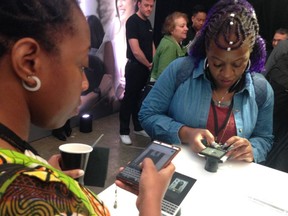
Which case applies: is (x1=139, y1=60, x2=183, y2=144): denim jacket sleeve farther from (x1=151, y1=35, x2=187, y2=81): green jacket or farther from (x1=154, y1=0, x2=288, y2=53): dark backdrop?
(x1=154, y1=0, x2=288, y2=53): dark backdrop

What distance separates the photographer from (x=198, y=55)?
4.69 ft

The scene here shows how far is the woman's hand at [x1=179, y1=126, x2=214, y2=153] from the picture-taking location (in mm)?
1248

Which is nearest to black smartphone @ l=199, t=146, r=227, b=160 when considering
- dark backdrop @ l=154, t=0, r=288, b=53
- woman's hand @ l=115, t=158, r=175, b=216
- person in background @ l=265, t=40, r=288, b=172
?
woman's hand @ l=115, t=158, r=175, b=216

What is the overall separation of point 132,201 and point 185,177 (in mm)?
214

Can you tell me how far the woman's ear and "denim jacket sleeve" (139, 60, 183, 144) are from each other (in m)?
0.95

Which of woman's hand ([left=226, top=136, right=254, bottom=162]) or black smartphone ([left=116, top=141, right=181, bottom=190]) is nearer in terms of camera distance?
black smartphone ([left=116, top=141, right=181, bottom=190])

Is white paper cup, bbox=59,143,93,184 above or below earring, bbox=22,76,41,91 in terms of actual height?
below

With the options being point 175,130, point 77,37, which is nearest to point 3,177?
point 77,37

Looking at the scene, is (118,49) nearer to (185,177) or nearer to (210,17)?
(210,17)

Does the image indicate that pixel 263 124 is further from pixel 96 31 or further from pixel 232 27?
pixel 96 31

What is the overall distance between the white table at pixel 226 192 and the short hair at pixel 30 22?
626 millimetres

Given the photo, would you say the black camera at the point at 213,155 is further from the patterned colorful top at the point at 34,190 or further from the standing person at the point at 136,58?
the standing person at the point at 136,58

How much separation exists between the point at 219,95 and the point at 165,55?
1.76m

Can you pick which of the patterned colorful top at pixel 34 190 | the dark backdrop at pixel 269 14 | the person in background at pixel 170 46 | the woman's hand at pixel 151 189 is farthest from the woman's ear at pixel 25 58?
the dark backdrop at pixel 269 14
